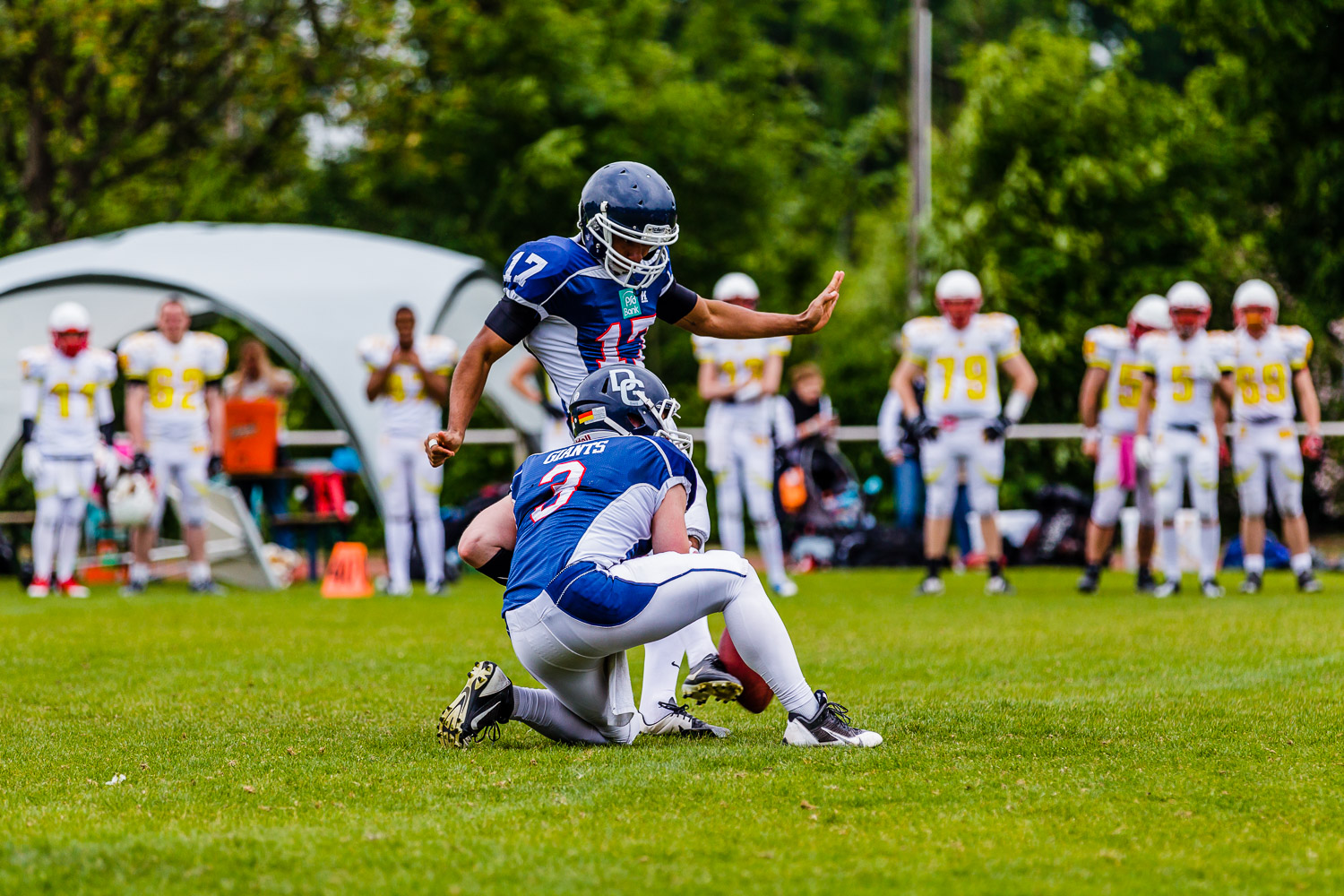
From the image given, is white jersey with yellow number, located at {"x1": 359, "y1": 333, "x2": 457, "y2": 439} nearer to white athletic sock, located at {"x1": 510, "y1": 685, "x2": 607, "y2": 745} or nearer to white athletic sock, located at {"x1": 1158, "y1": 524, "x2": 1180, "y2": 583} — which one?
white athletic sock, located at {"x1": 1158, "y1": 524, "x2": 1180, "y2": 583}

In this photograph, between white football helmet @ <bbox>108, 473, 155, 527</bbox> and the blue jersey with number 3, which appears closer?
the blue jersey with number 3

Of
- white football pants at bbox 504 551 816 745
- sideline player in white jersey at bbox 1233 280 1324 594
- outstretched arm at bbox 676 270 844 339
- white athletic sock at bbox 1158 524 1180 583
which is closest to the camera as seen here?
white football pants at bbox 504 551 816 745

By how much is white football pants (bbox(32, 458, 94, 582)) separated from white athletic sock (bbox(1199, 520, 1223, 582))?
28.1 feet

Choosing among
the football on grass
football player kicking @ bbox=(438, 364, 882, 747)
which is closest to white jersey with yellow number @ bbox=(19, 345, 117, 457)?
football player kicking @ bbox=(438, 364, 882, 747)

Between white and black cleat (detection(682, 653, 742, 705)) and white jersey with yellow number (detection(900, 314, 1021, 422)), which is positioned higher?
white jersey with yellow number (detection(900, 314, 1021, 422))

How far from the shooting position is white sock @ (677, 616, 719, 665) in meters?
5.58

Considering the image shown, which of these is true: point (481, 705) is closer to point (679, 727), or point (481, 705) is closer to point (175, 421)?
point (679, 727)

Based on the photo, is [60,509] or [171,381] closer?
[60,509]

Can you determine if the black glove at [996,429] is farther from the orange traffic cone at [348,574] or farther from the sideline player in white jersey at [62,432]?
the sideline player in white jersey at [62,432]

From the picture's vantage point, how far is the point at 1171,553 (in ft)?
39.1

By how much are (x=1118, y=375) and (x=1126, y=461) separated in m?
0.68

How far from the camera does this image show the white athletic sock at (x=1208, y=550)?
11977 millimetres

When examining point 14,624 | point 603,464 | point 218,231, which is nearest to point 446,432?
point 603,464

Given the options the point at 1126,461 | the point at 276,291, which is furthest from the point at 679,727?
the point at 276,291
